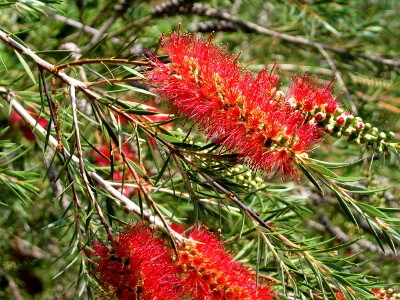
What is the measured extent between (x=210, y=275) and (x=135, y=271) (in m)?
0.18

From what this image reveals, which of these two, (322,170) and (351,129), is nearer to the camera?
(322,170)

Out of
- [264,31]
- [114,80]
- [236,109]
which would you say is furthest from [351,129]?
[264,31]

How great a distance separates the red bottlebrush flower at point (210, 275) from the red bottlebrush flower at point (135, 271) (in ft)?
0.12

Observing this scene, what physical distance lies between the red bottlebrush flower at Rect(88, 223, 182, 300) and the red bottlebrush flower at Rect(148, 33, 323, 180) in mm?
296

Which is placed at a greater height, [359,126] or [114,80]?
[114,80]

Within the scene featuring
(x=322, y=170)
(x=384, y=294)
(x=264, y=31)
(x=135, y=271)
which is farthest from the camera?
(x=264, y=31)

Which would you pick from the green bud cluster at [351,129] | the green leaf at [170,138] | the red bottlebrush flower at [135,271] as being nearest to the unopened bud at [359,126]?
the green bud cluster at [351,129]

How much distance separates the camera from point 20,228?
254cm

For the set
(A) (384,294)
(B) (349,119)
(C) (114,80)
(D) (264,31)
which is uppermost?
(C) (114,80)

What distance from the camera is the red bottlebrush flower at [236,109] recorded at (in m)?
0.99

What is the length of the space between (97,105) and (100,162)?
0.83 meters

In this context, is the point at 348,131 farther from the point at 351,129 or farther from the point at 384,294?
the point at 384,294

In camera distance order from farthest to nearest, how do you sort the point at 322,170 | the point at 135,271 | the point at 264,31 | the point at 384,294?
the point at 264,31
the point at 384,294
the point at 135,271
the point at 322,170

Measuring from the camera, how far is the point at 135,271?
1.03 meters
